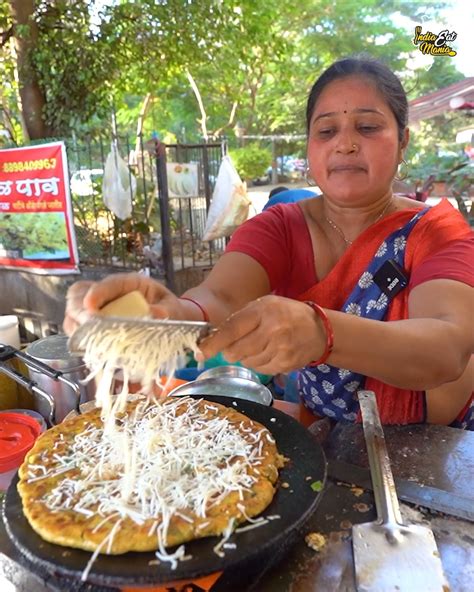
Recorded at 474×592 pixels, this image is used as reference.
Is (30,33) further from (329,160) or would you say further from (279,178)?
(279,178)

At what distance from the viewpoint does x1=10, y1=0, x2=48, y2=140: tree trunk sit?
620 centimetres

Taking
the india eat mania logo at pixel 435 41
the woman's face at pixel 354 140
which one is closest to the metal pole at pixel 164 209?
the india eat mania logo at pixel 435 41

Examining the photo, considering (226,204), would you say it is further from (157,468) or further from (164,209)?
(157,468)

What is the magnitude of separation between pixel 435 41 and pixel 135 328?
6.84m

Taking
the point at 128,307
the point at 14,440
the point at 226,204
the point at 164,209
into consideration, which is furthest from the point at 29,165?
the point at 128,307

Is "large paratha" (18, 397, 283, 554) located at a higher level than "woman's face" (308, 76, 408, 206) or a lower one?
lower

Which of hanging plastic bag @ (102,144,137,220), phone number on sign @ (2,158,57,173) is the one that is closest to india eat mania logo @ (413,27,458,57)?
hanging plastic bag @ (102,144,137,220)

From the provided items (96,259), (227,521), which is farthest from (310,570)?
(96,259)

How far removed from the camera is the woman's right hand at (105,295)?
1.44 metres

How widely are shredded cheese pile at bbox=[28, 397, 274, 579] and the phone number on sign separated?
15.4ft

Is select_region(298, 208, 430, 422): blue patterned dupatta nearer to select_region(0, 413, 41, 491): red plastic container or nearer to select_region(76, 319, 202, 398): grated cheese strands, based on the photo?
select_region(76, 319, 202, 398): grated cheese strands

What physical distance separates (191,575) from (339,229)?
5.71 ft

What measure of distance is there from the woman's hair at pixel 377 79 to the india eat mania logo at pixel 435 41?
4.98m

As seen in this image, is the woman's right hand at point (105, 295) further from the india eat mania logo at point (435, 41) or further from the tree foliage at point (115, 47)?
the india eat mania logo at point (435, 41)
